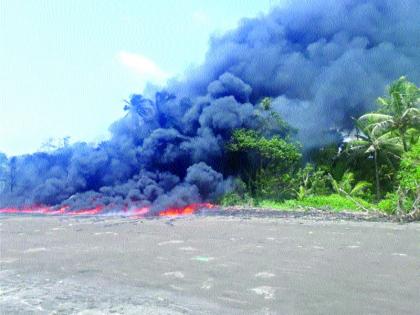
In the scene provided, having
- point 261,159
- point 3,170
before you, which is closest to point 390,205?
point 261,159

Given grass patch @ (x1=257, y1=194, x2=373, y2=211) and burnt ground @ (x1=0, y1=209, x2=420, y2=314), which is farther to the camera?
grass patch @ (x1=257, y1=194, x2=373, y2=211)

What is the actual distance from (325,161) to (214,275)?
36.1 metres

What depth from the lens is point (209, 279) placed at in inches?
306

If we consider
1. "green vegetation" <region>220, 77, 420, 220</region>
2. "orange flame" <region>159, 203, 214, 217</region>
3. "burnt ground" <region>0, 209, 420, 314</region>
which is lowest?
"burnt ground" <region>0, 209, 420, 314</region>

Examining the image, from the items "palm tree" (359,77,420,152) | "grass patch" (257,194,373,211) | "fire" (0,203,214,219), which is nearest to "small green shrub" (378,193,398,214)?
"grass patch" (257,194,373,211)

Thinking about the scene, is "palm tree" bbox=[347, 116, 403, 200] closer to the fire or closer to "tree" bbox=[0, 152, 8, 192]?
the fire

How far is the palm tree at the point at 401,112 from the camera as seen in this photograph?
30.3 m

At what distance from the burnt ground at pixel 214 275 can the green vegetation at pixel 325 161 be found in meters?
17.3

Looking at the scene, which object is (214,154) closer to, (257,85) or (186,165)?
(186,165)

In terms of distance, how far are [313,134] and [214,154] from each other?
12.4m

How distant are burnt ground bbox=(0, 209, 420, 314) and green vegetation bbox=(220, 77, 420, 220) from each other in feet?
56.7

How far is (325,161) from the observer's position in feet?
138

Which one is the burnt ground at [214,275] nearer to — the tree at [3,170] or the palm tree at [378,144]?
the palm tree at [378,144]

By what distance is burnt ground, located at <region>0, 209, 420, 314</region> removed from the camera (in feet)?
19.7
